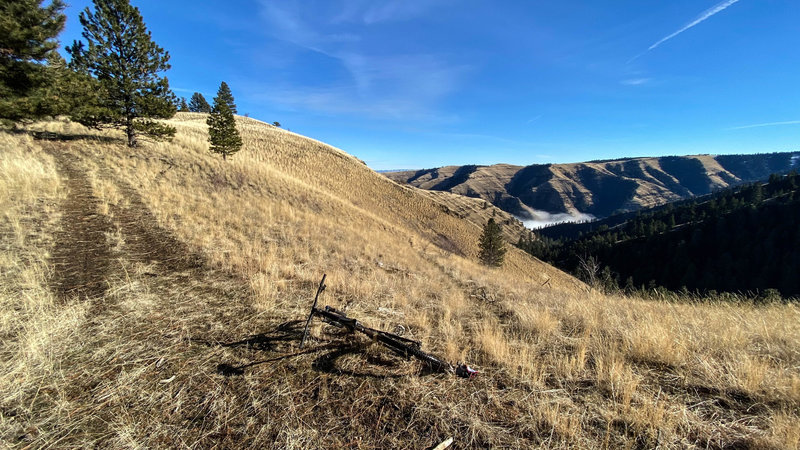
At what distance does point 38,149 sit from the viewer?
1385 centimetres

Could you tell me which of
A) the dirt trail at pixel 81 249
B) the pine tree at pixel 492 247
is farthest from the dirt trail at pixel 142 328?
the pine tree at pixel 492 247

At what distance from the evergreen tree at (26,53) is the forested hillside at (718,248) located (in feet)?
403

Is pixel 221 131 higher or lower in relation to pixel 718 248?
higher

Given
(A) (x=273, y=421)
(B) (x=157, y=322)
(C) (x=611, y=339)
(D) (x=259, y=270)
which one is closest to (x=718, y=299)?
(C) (x=611, y=339)

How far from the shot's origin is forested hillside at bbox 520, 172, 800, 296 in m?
101

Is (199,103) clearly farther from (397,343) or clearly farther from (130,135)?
(397,343)

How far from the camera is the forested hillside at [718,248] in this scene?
100750 millimetres

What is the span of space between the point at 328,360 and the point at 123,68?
79.4ft

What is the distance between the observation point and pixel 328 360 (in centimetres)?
343

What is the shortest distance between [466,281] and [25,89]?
794 inches

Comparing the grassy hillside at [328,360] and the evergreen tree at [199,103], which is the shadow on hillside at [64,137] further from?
the evergreen tree at [199,103]

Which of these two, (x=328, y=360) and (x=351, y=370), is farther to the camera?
(x=328, y=360)

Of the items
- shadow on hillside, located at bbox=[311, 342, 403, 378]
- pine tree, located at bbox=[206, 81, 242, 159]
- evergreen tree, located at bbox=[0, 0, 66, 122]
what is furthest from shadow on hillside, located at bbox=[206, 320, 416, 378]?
pine tree, located at bbox=[206, 81, 242, 159]

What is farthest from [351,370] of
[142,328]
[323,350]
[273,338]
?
[142,328]
